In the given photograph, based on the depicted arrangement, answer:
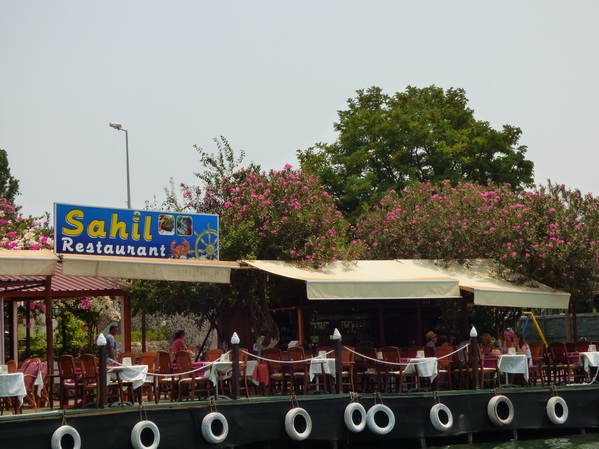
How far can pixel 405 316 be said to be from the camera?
23.5 m

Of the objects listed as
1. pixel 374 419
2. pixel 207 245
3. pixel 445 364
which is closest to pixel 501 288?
pixel 445 364

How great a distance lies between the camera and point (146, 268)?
15.1m

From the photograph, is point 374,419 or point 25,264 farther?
point 374,419

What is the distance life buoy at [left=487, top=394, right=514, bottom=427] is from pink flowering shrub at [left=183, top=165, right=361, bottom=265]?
4316 millimetres

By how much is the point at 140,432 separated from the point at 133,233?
3.87 m

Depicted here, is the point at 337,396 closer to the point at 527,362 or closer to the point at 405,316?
the point at 527,362

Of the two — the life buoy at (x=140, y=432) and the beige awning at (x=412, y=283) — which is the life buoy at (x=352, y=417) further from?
the life buoy at (x=140, y=432)

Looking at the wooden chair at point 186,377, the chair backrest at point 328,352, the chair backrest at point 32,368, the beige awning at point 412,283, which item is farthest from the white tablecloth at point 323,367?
the chair backrest at point 32,368

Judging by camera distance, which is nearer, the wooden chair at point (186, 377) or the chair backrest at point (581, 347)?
the wooden chair at point (186, 377)

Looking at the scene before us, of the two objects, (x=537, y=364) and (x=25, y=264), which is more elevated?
(x=25, y=264)

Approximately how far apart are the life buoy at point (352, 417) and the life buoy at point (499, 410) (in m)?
2.60

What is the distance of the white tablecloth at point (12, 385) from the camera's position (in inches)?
516

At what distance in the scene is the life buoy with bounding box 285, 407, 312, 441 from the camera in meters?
14.8

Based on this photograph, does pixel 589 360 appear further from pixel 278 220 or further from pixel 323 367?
pixel 278 220
